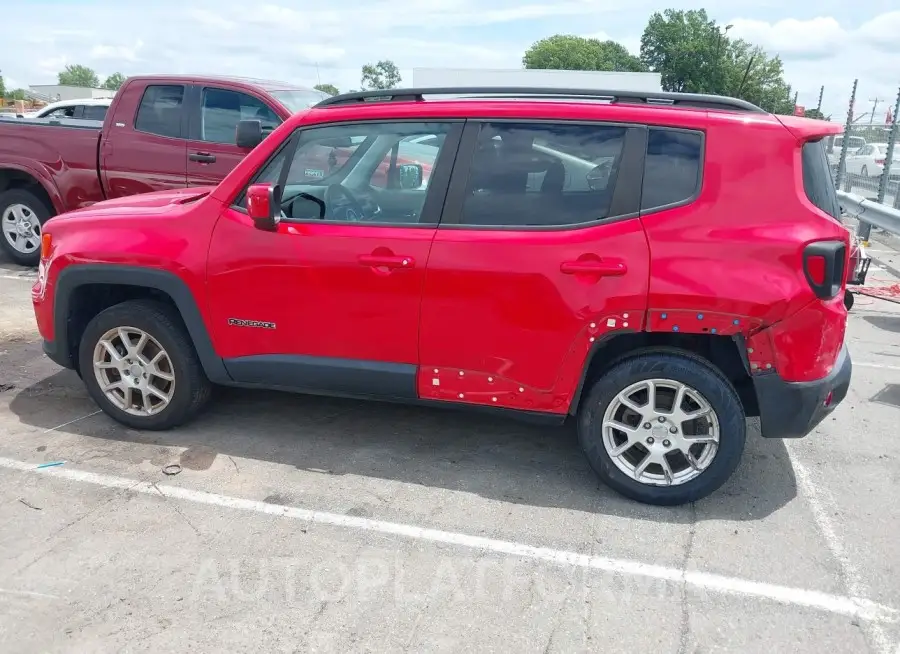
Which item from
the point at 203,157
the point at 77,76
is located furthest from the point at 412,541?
the point at 77,76

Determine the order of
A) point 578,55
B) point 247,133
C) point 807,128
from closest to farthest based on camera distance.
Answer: point 807,128
point 247,133
point 578,55

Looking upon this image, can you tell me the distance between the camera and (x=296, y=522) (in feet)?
11.2

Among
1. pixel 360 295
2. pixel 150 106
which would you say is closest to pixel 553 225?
pixel 360 295

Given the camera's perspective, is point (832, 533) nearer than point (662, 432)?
Yes

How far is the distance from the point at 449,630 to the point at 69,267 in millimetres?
2986

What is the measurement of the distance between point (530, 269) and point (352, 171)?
1.16 metres

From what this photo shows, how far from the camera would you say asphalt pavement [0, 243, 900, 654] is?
2740mm

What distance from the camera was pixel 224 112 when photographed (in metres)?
7.26

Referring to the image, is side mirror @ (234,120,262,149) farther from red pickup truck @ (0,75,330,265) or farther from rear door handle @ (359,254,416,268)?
rear door handle @ (359,254,416,268)

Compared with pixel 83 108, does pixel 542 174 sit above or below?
above

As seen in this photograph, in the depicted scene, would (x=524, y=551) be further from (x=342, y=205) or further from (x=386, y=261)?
(x=342, y=205)

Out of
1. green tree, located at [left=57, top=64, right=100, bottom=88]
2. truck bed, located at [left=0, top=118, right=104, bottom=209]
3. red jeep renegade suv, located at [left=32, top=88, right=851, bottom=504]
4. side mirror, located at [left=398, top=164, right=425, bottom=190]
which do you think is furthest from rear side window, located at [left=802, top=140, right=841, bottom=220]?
green tree, located at [left=57, top=64, right=100, bottom=88]

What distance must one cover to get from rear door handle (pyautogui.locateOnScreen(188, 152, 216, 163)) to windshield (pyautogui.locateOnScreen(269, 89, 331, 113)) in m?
0.85

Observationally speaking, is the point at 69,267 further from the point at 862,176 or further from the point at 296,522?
the point at 862,176
